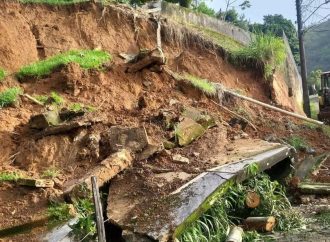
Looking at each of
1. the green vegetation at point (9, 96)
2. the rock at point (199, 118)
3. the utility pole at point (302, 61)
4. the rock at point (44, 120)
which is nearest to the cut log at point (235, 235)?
the rock at point (199, 118)

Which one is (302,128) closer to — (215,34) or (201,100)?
(201,100)

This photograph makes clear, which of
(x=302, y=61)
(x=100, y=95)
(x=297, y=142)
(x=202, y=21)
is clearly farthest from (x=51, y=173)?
(x=302, y=61)

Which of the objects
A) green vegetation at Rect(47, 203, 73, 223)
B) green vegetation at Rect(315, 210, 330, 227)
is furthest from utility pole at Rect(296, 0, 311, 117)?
green vegetation at Rect(47, 203, 73, 223)

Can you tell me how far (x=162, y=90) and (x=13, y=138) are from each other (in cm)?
375

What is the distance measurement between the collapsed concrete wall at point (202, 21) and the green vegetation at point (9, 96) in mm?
7704

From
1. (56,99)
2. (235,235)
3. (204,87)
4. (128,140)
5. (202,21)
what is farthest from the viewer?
(202,21)

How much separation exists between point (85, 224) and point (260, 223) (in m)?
2.53

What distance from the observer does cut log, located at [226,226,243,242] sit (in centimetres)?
570

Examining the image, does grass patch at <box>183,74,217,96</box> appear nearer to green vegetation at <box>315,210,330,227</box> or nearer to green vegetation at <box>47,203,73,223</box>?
green vegetation at <box>315,210,330,227</box>

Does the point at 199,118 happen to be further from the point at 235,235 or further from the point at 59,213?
the point at 59,213

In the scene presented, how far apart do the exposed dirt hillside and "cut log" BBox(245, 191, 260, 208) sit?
29.5 inches

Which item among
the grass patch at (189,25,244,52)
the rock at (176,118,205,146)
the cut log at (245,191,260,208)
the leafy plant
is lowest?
the cut log at (245,191,260,208)

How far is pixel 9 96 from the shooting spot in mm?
8602

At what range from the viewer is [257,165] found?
716 centimetres
